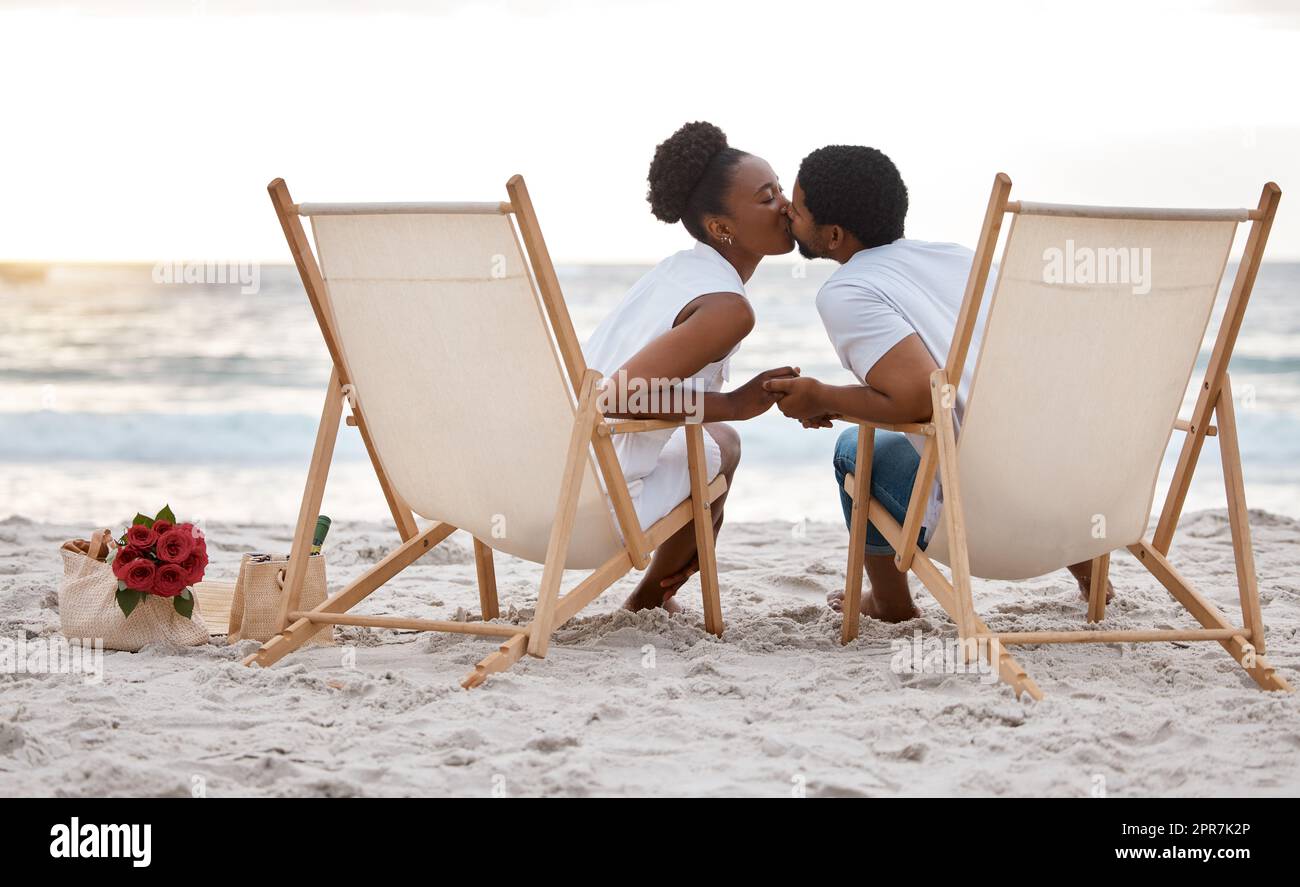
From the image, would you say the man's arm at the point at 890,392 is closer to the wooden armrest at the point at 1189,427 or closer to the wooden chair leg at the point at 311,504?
the wooden armrest at the point at 1189,427

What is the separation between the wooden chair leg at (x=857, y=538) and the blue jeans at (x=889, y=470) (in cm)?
3

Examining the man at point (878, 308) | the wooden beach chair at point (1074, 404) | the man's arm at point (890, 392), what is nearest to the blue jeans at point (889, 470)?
the man at point (878, 308)

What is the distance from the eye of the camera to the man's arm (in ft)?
8.93

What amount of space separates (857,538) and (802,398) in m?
0.47

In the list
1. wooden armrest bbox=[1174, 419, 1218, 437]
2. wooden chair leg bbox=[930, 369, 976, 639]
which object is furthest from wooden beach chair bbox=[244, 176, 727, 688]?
wooden armrest bbox=[1174, 419, 1218, 437]

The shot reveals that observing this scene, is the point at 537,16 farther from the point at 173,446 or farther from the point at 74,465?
the point at 74,465

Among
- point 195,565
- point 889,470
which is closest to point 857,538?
point 889,470

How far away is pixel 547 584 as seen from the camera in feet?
8.84

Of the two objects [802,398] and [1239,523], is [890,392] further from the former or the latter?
[1239,523]

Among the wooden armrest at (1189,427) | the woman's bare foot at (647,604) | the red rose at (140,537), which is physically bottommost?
the woman's bare foot at (647,604)

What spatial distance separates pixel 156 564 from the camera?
2990 mm

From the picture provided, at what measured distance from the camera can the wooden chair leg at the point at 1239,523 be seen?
9.14 feet

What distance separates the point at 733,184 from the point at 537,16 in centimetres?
1160
